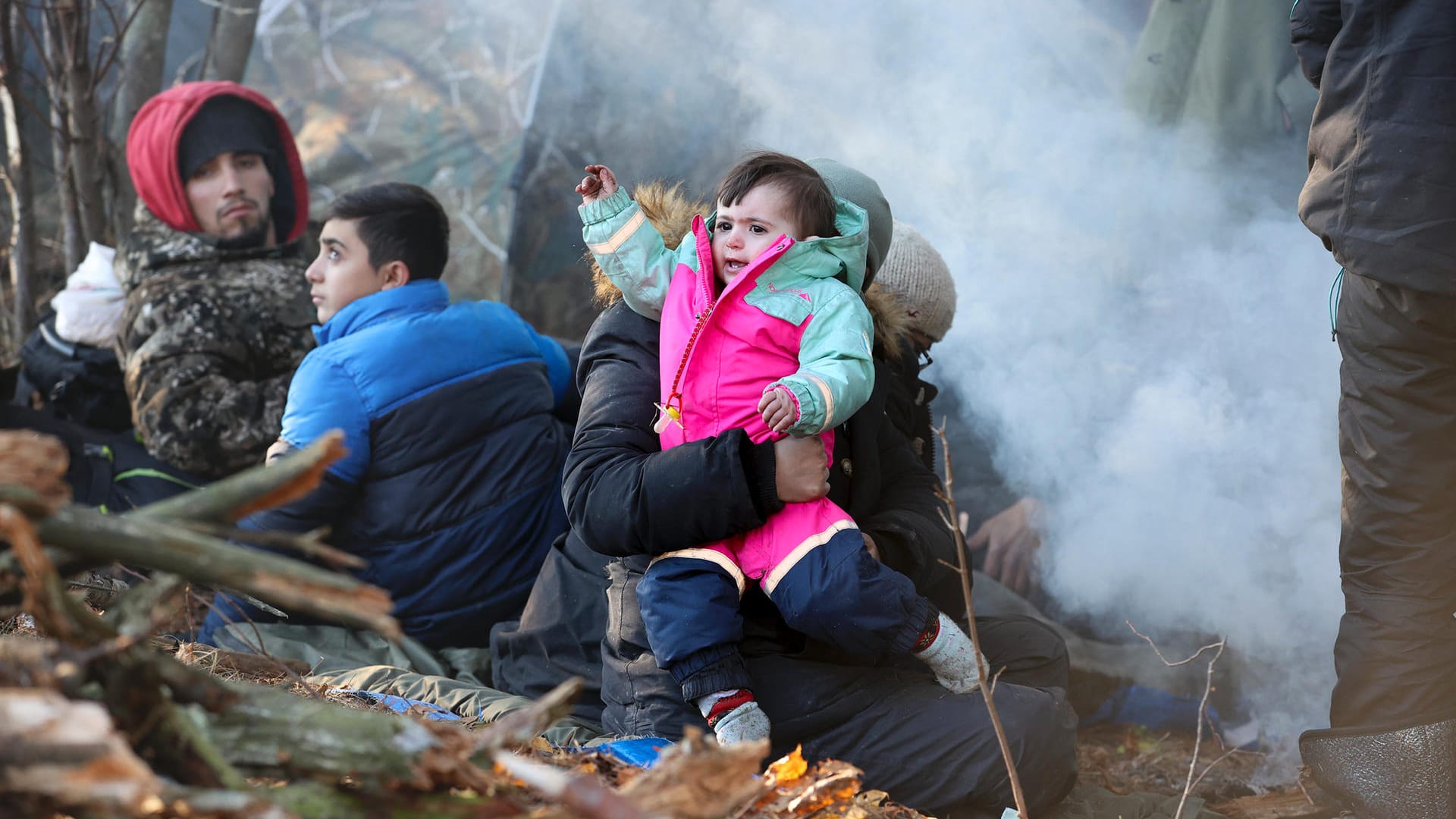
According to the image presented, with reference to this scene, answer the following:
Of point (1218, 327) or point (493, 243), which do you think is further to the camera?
point (493, 243)

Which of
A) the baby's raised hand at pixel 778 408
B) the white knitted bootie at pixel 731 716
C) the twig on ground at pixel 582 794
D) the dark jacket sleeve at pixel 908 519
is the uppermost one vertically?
the twig on ground at pixel 582 794

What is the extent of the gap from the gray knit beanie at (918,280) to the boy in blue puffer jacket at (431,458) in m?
1.06

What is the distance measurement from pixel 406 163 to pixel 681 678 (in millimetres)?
4365

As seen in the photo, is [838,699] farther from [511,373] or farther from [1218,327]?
[1218,327]

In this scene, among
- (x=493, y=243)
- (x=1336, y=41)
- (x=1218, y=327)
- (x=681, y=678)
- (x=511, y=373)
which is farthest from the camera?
(x=493, y=243)

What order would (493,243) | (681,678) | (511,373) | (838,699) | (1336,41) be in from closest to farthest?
(681,678)
(838,699)
(1336,41)
(511,373)
(493,243)

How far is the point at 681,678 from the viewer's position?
208 cm

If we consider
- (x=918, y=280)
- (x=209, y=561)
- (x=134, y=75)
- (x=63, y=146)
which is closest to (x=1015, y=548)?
(x=918, y=280)

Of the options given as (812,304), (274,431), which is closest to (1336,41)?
(812,304)

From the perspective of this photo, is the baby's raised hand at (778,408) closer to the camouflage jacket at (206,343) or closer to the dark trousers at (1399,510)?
the dark trousers at (1399,510)

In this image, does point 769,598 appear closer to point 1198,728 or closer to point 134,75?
point 1198,728

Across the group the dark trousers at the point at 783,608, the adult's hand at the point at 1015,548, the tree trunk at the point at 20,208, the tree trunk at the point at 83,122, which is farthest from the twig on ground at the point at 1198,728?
the tree trunk at the point at 20,208

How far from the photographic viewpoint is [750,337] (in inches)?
87.0

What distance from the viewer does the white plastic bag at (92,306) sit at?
388 centimetres
